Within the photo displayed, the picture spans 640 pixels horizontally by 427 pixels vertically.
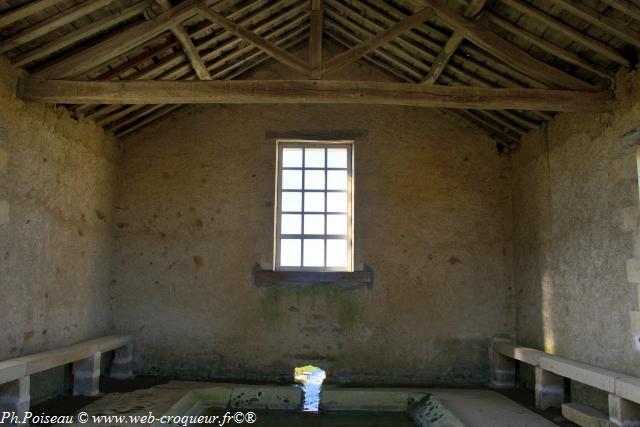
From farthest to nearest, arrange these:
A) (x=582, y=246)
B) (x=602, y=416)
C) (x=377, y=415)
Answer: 1. (x=377, y=415)
2. (x=582, y=246)
3. (x=602, y=416)

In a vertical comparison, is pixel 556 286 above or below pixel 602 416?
above

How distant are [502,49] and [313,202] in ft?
9.27

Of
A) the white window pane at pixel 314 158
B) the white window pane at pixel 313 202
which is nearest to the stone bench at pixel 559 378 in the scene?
the white window pane at pixel 313 202

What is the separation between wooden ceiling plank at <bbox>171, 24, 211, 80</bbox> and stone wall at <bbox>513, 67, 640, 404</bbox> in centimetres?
341

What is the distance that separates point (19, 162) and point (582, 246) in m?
4.77

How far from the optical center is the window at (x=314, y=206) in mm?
6406

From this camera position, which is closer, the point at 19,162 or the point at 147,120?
the point at 19,162

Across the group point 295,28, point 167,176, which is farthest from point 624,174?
point 167,176

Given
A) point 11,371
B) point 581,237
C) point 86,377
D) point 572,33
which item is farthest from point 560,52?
point 86,377

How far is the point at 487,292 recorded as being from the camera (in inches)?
247

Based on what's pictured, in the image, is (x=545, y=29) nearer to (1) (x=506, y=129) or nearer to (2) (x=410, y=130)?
(1) (x=506, y=129)

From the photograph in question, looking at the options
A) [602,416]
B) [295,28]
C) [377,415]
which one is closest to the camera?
[602,416]

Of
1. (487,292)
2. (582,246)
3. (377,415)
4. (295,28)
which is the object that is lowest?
(377,415)

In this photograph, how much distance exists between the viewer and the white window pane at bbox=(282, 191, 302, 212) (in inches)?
256
